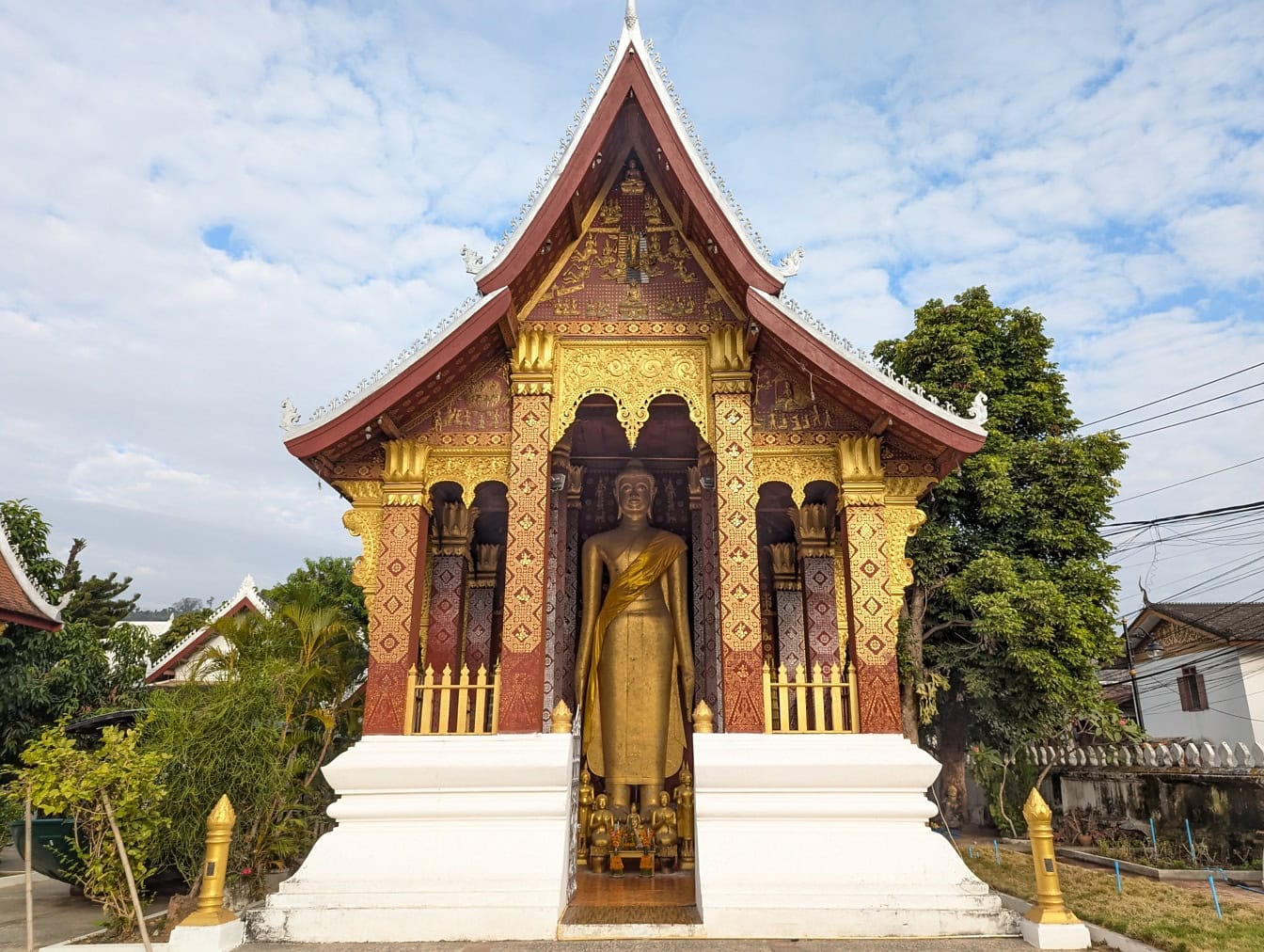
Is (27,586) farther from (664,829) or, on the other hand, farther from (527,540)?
(664,829)

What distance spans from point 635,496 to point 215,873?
5.02 metres

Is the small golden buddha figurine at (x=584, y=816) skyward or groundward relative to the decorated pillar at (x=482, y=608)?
groundward

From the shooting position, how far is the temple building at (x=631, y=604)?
A: 5637mm

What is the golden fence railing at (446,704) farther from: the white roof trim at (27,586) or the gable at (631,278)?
the white roof trim at (27,586)

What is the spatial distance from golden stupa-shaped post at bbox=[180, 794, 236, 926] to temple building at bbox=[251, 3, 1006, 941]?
33cm

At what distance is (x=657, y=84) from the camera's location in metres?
6.82

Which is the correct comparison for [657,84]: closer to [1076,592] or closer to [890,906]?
[890,906]

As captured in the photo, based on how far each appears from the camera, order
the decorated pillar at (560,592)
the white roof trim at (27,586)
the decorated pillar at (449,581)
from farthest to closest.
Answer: the white roof trim at (27,586) < the decorated pillar at (449,581) < the decorated pillar at (560,592)

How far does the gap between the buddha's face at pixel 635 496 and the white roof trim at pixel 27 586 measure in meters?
8.16

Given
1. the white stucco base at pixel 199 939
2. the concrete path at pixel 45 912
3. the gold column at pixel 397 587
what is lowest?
the concrete path at pixel 45 912

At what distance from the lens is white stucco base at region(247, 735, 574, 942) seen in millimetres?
5441

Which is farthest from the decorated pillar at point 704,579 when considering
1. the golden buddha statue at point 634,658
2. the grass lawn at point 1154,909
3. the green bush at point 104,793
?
the green bush at point 104,793

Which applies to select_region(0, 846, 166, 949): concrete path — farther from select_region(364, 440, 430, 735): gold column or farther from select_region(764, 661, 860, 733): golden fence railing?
select_region(764, 661, 860, 733): golden fence railing

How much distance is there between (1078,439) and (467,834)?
12.2 m
